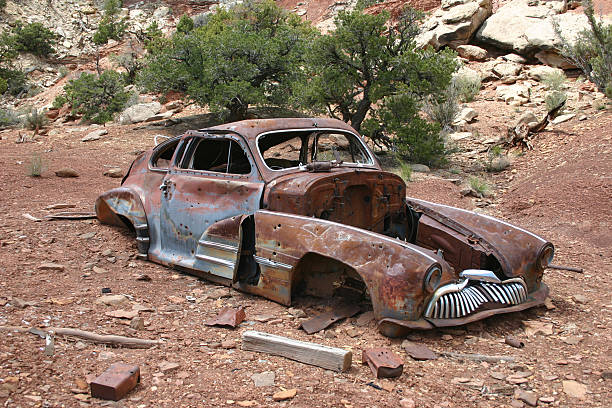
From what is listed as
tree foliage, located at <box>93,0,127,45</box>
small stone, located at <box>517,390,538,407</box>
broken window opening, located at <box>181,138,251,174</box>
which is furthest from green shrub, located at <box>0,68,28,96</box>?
small stone, located at <box>517,390,538,407</box>

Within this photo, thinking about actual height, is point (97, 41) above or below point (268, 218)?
above

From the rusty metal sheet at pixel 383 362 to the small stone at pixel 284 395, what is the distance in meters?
0.57

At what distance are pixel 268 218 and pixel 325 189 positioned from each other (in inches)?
22.2

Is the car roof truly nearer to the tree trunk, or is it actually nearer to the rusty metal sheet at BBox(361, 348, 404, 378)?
the rusty metal sheet at BBox(361, 348, 404, 378)

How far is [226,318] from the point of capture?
4035 mm

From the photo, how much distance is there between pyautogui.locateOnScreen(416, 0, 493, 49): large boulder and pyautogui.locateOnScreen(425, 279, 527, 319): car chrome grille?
20.5m

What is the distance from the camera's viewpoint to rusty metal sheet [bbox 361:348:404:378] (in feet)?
10.5

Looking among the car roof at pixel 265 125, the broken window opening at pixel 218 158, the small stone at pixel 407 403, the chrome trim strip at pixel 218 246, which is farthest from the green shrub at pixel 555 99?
the small stone at pixel 407 403

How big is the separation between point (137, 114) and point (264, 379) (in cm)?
1538

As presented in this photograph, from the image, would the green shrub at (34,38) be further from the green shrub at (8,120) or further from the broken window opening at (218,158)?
the broken window opening at (218,158)

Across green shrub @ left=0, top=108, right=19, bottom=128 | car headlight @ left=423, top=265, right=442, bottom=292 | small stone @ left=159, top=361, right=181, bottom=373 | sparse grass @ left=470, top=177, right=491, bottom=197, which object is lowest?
small stone @ left=159, top=361, right=181, bottom=373

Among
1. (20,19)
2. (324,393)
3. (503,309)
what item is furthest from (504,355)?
(20,19)

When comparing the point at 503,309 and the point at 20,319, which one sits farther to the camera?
the point at 503,309

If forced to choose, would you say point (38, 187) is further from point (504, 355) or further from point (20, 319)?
point (504, 355)
